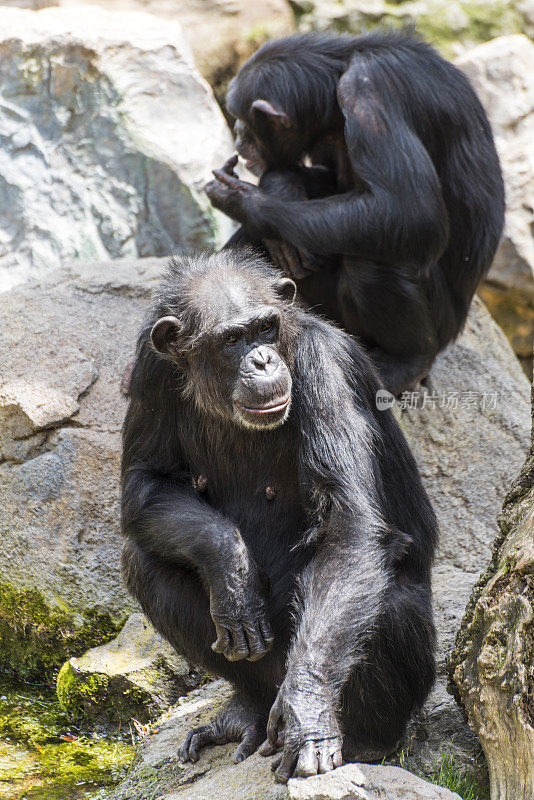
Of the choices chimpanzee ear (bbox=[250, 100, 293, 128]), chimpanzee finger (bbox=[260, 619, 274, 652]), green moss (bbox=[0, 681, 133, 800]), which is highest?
chimpanzee ear (bbox=[250, 100, 293, 128])

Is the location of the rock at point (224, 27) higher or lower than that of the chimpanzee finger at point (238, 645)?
higher

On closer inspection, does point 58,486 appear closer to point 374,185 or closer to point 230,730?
point 230,730

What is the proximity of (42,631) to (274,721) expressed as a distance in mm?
2505

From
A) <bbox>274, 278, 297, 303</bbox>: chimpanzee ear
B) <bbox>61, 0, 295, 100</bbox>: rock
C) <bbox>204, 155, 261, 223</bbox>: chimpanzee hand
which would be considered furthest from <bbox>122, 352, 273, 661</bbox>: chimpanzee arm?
<bbox>61, 0, 295, 100</bbox>: rock

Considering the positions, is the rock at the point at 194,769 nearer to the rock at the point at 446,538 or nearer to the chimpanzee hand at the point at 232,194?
the rock at the point at 446,538

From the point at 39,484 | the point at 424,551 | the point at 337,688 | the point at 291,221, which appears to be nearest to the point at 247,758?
the point at 337,688

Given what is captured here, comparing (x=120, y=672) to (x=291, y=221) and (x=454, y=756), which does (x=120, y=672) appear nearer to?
(x=454, y=756)

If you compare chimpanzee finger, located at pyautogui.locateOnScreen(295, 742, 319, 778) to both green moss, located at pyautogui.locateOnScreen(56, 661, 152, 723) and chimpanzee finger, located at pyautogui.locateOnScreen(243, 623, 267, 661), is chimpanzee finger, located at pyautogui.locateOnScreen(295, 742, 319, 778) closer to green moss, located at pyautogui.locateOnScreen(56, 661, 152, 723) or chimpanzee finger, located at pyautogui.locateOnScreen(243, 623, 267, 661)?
chimpanzee finger, located at pyautogui.locateOnScreen(243, 623, 267, 661)

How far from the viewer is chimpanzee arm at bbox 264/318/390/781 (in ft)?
11.8

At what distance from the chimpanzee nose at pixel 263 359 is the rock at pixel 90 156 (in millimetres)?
5511

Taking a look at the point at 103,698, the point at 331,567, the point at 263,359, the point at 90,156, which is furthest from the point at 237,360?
the point at 90,156

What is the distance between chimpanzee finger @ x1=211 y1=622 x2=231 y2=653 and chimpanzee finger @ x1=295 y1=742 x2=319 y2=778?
0.63m

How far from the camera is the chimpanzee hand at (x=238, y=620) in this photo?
403 cm

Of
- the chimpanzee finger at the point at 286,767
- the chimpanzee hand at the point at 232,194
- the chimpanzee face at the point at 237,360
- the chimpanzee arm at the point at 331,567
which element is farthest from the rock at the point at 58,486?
the chimpanzee finger at the point at 286,767
